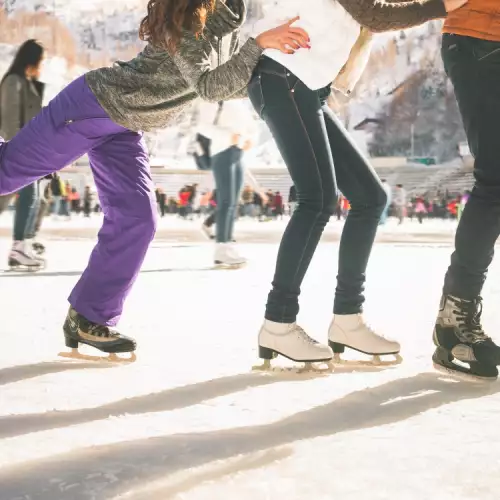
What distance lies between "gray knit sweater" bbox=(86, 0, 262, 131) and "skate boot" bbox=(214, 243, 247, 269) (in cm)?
306

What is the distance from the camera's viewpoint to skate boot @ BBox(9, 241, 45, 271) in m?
4.99

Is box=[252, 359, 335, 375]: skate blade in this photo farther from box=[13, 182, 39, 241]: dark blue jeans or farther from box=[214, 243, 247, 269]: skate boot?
box=[13, 182, 39, 241]: dark blue jeans

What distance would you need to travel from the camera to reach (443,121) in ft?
157

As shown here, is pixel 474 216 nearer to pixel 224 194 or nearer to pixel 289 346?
pixel 289 346

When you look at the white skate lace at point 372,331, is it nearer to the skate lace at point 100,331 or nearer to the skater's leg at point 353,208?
the skater's leg at point 353,208

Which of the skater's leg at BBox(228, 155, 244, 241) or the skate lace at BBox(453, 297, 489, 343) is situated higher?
the skater's leg at BBox(228, 155, 244, 241)

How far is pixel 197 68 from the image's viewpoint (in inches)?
77.9

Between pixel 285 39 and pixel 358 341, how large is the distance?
0.84 meters

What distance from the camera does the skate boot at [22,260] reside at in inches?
196

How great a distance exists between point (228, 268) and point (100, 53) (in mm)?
47198

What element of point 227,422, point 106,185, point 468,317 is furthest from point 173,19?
point 468,317

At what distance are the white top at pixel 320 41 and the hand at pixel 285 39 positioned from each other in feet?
0.12

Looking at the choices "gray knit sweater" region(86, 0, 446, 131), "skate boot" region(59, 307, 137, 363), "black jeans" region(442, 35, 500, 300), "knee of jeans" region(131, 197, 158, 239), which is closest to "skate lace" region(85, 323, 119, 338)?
"skate boot" region(59, 307, 137, 363)

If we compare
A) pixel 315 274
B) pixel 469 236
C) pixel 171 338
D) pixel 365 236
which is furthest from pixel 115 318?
pixel 315 274
